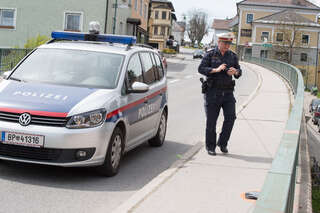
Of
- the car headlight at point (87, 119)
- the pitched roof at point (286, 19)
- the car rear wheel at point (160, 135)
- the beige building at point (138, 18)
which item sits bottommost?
the car rear wheel at point (160, 135)

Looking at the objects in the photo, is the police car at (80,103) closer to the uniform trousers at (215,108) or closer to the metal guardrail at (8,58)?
the uniform trousers at (215,108)

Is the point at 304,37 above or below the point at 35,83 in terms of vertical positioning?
above

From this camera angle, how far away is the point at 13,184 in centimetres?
616

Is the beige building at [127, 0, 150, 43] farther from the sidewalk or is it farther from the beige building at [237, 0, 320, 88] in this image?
the beige building at [237, 0, 320, 88]

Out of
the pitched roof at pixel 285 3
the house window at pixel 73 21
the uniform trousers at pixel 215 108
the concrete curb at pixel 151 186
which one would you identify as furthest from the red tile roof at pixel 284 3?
the concrete curb at pixel 151 186

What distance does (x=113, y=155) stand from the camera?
22.5 feet

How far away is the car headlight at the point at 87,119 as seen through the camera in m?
6.29

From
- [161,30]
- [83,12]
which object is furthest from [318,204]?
[161,30]

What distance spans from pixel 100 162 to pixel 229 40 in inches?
115

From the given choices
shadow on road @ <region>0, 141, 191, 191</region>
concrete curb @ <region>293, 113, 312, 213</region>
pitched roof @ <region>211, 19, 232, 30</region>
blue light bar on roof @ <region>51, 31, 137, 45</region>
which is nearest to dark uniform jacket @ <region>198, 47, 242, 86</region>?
blue light bar on roof @ <region>51, 31, 137, 45</region>

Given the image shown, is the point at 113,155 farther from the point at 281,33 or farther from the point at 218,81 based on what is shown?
the point at 281,33

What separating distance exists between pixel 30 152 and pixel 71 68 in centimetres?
165

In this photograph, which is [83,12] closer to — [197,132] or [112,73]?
[197,132]

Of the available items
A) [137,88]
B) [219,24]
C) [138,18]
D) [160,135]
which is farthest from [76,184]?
[219,24]
